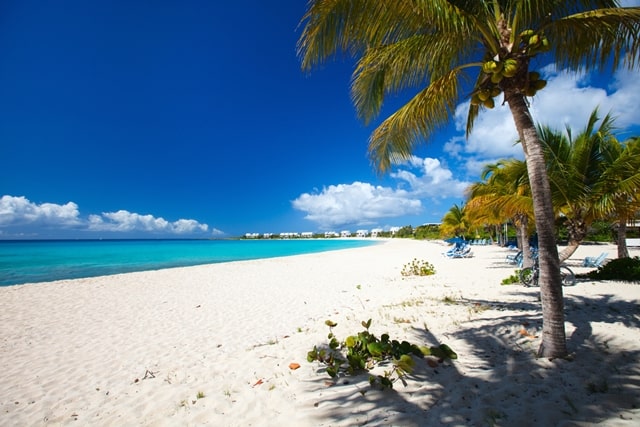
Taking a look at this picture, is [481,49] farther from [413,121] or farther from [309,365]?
[309,365]

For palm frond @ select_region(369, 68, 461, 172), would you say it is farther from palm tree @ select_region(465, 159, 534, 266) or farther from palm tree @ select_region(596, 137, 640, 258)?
palm tree @ select_region(465, 159, 534, 266)

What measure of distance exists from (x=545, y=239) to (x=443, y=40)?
2530mm

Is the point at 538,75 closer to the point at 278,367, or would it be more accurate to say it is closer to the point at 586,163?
the point at 586,163

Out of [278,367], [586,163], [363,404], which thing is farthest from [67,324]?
[586,163]

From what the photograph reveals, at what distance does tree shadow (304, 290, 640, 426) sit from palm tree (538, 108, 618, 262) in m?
1.69

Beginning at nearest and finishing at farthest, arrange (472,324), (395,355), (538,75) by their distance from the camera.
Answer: (538,75)
(395,355)
(472,324)

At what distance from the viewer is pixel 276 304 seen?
25.2ft

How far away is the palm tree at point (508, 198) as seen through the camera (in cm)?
741

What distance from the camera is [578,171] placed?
18.3 ft

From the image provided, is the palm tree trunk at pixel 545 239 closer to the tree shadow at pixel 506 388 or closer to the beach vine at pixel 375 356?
the tree shadow at pixel 506 388

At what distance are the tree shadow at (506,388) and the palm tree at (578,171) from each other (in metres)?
1.69

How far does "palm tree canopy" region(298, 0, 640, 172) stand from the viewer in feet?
9.84

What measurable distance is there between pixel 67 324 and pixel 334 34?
828 centimetres

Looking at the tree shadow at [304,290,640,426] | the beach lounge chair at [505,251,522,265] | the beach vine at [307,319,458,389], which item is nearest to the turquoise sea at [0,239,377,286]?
the beach vine at [307,319,458,389]
